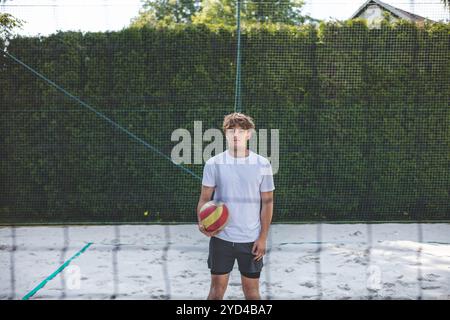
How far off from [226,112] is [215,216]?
11.3 ft

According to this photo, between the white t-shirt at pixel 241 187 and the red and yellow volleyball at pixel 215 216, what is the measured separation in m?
0.03

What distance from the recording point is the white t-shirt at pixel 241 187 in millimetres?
2611

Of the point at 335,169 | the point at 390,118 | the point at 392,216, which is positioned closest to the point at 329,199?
the point at 335,169

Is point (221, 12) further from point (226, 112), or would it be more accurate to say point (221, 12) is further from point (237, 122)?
point (237, 122)

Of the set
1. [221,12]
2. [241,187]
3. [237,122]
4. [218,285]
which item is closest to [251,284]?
[218,285]

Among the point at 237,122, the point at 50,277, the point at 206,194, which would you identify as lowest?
the point at 50,277

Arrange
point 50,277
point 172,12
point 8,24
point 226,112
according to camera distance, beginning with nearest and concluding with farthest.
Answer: point 50,277, point 8,24, point 226,112, point 172,12

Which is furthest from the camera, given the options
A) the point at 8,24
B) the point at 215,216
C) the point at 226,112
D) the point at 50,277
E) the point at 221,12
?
the point at 221,12

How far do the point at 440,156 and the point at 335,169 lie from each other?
119 centimetres

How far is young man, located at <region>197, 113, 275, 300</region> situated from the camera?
2609mm

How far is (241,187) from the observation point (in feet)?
8.61

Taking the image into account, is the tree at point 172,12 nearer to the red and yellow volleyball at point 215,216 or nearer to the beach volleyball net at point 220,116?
the beach volleyball net at point 220,116

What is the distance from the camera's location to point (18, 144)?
5965 millimetres

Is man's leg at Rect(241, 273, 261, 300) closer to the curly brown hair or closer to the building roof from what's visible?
the curly brown hair
